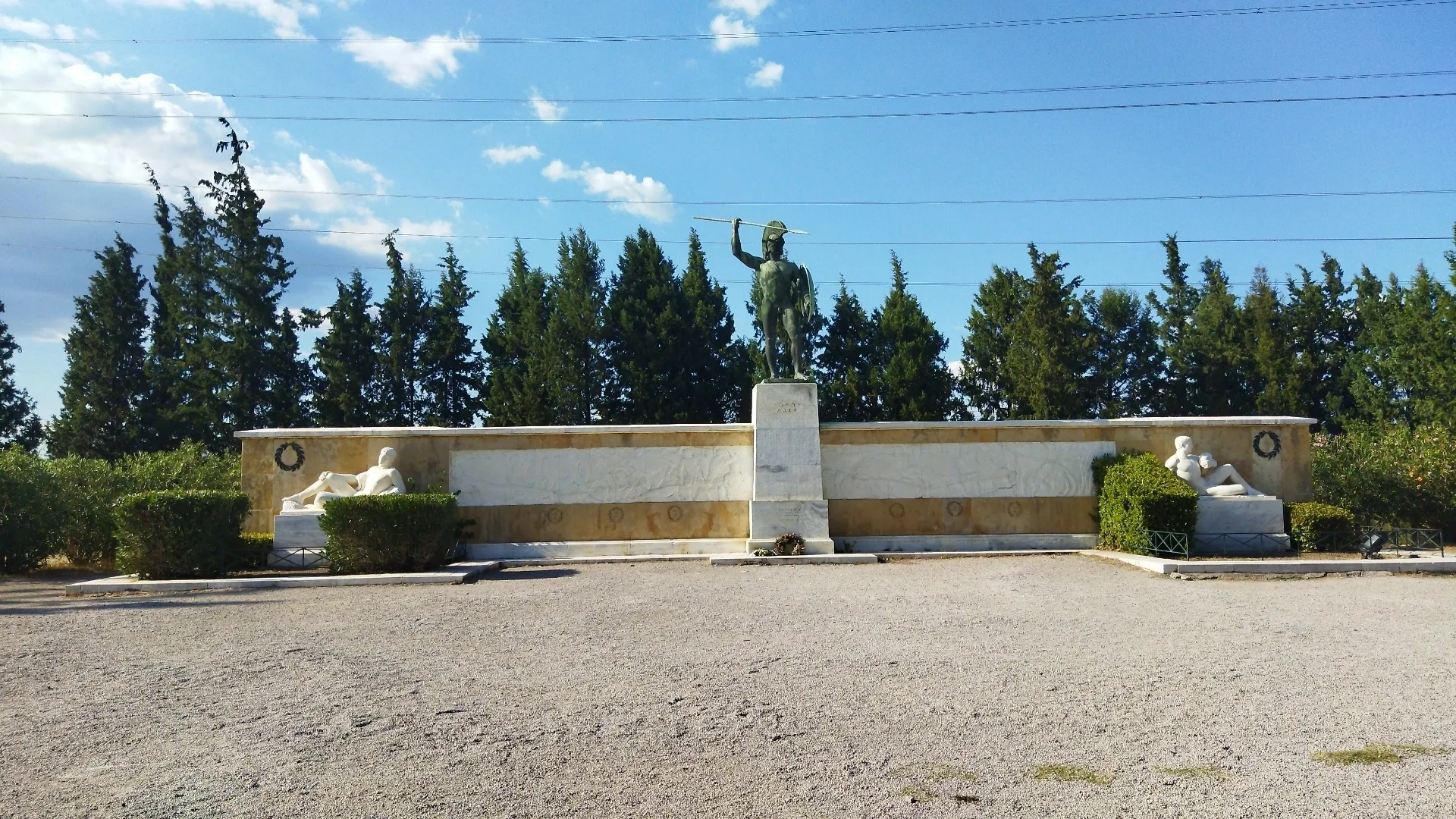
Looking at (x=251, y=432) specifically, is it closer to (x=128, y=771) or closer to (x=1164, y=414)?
(x=128, y=771)

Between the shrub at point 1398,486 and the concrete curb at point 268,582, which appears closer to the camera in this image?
the concrete curb at point 268,582

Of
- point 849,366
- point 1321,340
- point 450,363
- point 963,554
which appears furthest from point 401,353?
point 1321,340

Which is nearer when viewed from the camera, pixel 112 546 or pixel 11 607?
pixel 11 607

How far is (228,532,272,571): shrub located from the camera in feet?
43.0

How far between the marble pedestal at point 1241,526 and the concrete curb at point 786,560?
4.55 m

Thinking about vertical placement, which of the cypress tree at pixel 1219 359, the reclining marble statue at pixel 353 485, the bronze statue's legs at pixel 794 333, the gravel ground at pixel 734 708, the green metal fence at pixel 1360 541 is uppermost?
the cypress tree at pixel 1219 359

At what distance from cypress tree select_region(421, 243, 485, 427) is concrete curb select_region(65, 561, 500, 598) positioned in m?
18.7

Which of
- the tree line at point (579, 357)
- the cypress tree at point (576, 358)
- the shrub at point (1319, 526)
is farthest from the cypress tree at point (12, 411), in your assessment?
the shrub at point (1319, 526)

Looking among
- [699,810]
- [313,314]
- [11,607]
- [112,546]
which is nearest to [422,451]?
[112,546]

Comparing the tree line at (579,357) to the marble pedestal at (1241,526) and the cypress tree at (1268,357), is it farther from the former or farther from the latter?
the marble pedestal at (1241,526)

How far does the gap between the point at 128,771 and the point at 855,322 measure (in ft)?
91.6

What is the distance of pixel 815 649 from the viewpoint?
23.1 feet

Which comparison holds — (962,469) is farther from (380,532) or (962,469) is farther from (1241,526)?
(380,532)

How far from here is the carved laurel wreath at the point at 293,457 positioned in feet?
49.4
